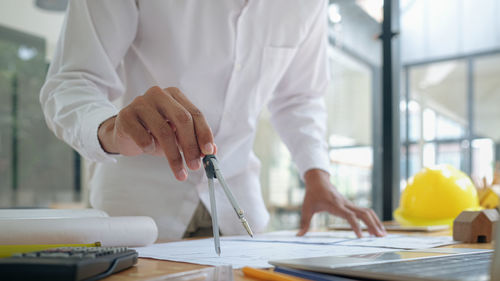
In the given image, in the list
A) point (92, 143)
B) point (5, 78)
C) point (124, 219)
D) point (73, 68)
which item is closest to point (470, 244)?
point (124, 219)

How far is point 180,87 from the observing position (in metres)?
1.11

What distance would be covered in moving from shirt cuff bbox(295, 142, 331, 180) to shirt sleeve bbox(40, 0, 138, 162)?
21.4 inches

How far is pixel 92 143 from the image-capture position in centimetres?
86

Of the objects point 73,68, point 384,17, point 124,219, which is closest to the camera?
point 124,219

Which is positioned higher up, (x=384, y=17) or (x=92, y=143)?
(x=384, y=17)

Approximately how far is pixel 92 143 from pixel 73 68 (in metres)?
0.21

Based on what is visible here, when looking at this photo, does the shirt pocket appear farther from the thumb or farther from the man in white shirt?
the thumb

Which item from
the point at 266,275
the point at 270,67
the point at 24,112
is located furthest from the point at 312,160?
the point at 24,112

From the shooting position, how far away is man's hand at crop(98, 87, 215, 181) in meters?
0.65

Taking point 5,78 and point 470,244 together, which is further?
point 5,78

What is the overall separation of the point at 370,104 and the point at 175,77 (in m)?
3.24

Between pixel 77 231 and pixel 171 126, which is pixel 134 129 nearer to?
pixel 171 126

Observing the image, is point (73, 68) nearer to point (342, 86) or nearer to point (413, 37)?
point (413, 37)

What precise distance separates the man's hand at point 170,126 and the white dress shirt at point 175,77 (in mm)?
220
